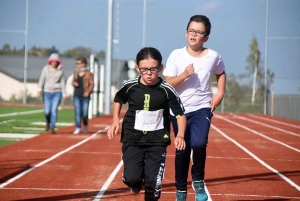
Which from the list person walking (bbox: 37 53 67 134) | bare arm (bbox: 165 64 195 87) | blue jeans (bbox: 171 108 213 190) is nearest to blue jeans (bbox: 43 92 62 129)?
person walking (bbox: 37 53 67 134)

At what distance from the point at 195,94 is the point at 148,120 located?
990 millimetres

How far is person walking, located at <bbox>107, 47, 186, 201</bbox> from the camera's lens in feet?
22.0

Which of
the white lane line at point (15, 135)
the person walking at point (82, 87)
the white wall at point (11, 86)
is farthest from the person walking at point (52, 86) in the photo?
the white wall at point (11, 86)

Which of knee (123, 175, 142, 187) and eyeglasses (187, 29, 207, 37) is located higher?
eyeglasses (187, 29, 207, 37)

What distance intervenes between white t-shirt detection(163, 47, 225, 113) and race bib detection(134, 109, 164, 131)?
832 mm

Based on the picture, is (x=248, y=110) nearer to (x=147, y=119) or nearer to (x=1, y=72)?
(x=1, y=72)

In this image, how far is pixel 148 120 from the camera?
684cm

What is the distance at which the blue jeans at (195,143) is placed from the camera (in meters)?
7.52

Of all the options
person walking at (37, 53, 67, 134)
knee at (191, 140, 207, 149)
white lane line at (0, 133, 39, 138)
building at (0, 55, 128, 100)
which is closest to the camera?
knee at (191, 140, 207, 149)

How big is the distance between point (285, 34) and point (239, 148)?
25465mm

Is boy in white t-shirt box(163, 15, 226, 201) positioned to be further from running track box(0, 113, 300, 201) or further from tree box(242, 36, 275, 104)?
tree box(242, 36, 275, 104)

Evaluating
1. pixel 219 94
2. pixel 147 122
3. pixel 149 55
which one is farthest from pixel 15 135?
pixel 149 55

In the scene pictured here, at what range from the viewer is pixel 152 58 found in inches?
264

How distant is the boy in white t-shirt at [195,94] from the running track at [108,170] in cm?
81
